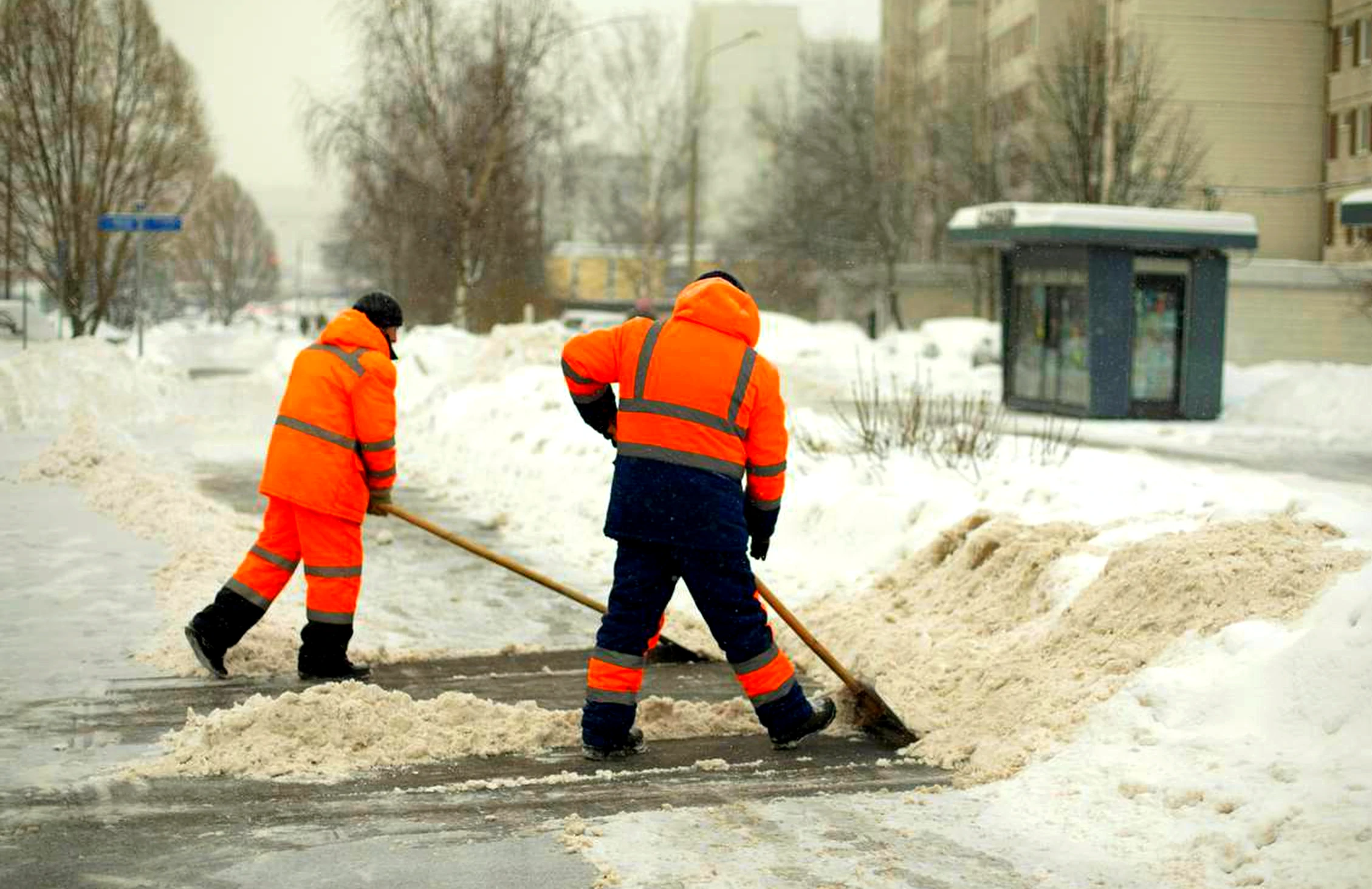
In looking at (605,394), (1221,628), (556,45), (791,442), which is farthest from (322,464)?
(556,45)

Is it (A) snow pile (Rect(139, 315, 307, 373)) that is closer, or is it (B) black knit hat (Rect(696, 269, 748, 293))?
(B) black knit hat (Rect(696, 269, 748, 293))

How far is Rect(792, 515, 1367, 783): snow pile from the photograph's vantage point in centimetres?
607

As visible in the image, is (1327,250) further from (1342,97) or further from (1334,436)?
(1334,436)

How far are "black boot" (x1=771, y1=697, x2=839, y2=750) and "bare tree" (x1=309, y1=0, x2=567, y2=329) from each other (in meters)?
32.3

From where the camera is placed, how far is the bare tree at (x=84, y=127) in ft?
94.3

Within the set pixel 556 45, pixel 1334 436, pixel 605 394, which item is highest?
pixel 556 45

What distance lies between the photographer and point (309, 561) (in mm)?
7250

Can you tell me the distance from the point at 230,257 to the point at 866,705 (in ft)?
373

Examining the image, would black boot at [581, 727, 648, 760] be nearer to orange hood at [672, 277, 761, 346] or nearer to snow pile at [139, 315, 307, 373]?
orange hood at [672, 277, 761, 346]

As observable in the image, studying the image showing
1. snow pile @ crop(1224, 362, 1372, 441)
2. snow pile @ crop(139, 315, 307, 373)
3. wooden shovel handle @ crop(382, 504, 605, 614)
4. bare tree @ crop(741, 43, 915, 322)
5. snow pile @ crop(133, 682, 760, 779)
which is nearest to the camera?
snow pile @ crop(133, 682, 760, 779)

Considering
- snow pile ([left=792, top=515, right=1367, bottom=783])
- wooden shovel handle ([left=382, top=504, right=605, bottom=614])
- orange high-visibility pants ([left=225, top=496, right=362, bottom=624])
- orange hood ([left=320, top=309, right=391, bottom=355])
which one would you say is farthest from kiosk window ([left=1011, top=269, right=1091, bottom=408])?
orange high-visibility pants ([left=225, top=496, right=362, bottom=624])

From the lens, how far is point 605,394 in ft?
20.5

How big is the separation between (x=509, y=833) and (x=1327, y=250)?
46297 mm

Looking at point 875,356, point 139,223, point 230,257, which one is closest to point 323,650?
point 875,356
